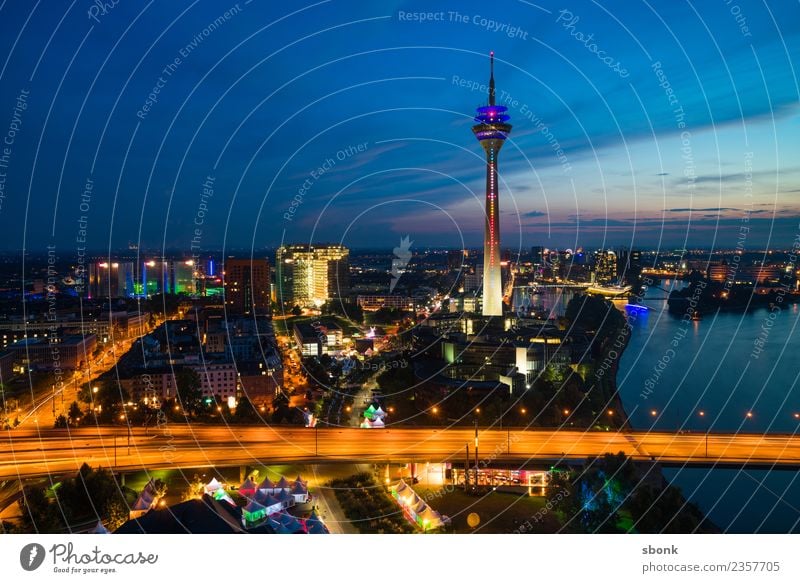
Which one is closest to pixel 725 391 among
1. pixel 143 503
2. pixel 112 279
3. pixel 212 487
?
pixel 212 487

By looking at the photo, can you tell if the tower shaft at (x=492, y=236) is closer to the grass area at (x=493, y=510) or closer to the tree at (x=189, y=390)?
the tree at (x=189, y=390)

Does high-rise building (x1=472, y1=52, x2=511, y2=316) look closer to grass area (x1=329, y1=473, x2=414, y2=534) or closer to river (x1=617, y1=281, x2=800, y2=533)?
river (x1=617, y1=281, x2=800, y2=533)

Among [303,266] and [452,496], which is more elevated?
[303,266]

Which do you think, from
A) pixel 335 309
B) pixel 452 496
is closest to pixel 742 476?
pixel 452 496

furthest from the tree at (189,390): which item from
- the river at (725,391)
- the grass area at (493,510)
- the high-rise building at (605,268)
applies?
the high-rise building at (605,268)

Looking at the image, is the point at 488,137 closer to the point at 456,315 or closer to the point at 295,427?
the point at 456,315

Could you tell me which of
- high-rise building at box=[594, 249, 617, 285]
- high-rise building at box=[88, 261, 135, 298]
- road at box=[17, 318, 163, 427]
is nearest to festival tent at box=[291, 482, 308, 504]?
road at box=[17, 318, 163, 427]

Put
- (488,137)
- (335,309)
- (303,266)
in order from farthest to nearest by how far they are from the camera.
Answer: (303,266) → (335,309) → (488,137)
